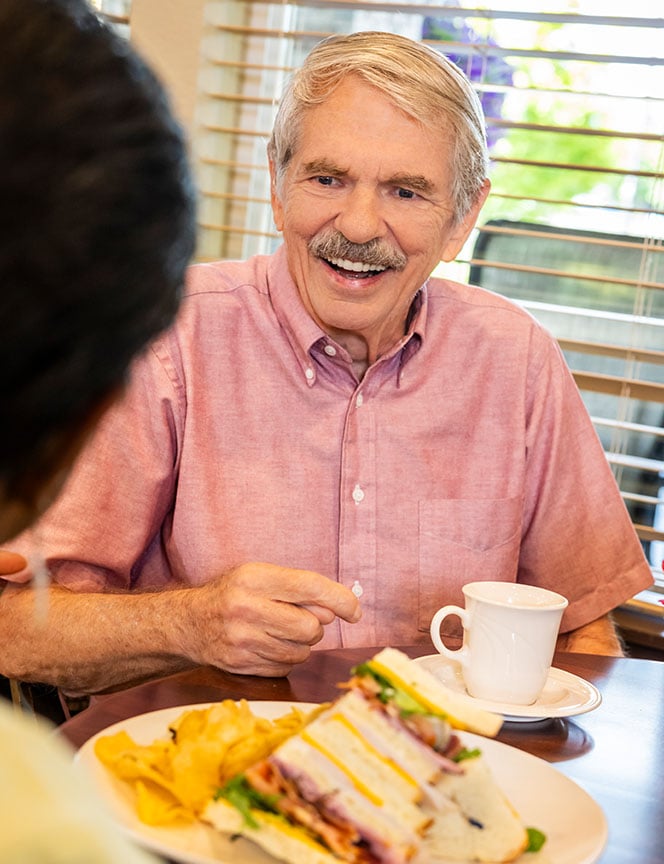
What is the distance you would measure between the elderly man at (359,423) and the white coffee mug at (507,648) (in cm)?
33

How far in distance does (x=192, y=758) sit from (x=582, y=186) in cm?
185

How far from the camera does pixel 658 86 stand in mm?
2336

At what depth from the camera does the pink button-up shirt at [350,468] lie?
161 cm

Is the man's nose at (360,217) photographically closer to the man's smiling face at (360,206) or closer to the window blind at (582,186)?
the man's smiling face at (360,206)

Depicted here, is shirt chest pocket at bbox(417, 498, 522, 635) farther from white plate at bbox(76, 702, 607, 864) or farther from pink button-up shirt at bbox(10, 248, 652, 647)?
white plate at bbox(76, 702, 607, 864)

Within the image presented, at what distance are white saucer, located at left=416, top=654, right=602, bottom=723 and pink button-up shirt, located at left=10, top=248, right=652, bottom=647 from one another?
0.32 m

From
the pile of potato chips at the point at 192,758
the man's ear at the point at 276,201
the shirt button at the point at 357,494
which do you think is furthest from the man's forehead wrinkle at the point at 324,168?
the pile of potato chips at the point at 192,758

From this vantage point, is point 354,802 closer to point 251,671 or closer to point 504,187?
point 251,671

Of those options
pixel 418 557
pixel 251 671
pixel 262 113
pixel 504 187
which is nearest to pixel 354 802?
pixel 251 671

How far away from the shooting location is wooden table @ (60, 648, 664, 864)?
1009 millimetres

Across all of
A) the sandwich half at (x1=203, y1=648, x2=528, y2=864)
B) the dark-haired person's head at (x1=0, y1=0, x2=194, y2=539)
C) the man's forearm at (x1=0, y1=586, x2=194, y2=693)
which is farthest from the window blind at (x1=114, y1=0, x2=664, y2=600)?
the dark-haired person's head at (x1=0, y1=0, x2=194, y2=539)

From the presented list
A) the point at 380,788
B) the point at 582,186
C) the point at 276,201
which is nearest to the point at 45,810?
the point at 380,788

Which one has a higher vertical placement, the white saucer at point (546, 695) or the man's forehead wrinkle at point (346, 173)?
the man's forehead wrinkle at point (346, 173)

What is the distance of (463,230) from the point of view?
1.86 meters
